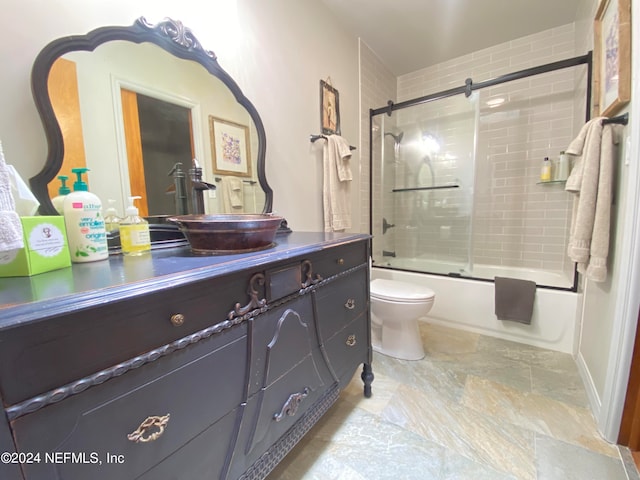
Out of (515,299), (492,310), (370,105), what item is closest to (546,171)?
(515,299)

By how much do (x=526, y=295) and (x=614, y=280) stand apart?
2.60ft

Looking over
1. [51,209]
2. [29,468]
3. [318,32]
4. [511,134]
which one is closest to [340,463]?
[29,468]

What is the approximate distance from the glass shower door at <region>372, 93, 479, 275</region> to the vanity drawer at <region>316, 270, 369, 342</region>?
55.0 inches

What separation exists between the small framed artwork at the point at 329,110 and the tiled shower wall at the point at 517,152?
0.79 metres

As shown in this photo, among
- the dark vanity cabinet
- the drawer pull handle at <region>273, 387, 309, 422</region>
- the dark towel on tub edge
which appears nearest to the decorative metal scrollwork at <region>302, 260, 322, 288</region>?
the dark vanity cabinet

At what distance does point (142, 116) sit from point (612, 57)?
81.4 inches

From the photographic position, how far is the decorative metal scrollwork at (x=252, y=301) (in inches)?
29.5

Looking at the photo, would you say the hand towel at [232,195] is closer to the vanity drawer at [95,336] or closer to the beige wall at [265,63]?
the beige wall at [265,63]

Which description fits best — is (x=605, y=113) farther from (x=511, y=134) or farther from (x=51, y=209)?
(x=51, y=209)

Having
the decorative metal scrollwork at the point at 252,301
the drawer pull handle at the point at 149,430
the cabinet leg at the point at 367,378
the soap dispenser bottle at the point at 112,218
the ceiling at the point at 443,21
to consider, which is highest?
the ceiling at the point at 443,21

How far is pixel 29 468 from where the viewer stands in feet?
1.43

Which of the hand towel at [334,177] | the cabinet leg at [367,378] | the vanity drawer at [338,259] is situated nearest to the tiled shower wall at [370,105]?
the hand towel at [334,177]

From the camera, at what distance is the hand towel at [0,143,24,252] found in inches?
20.2

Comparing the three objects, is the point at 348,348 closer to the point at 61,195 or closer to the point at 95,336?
the point at 95,336
